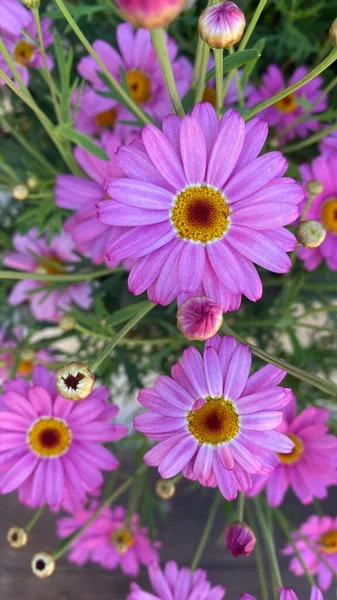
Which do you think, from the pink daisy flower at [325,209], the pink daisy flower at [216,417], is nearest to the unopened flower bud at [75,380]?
the pink daisy flower at [216,417]

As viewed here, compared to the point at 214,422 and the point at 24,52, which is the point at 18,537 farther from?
the point at 24,52

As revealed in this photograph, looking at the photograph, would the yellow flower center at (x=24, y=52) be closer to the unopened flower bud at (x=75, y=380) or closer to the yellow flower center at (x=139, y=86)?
the yellow flower center at (x=139, y=86)

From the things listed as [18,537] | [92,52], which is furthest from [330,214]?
[18,537]

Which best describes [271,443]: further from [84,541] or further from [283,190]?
[84,541]

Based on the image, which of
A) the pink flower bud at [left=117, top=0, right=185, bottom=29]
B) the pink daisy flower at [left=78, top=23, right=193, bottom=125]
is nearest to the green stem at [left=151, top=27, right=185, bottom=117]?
the pink flower bud at [left=117, top=0, right=185, bottom=29]

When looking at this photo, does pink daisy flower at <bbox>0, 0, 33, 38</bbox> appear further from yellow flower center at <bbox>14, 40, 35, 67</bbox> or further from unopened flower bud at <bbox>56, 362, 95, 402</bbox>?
unopened flower bud at <bbox>56, 362, 95, 402</bbox>
